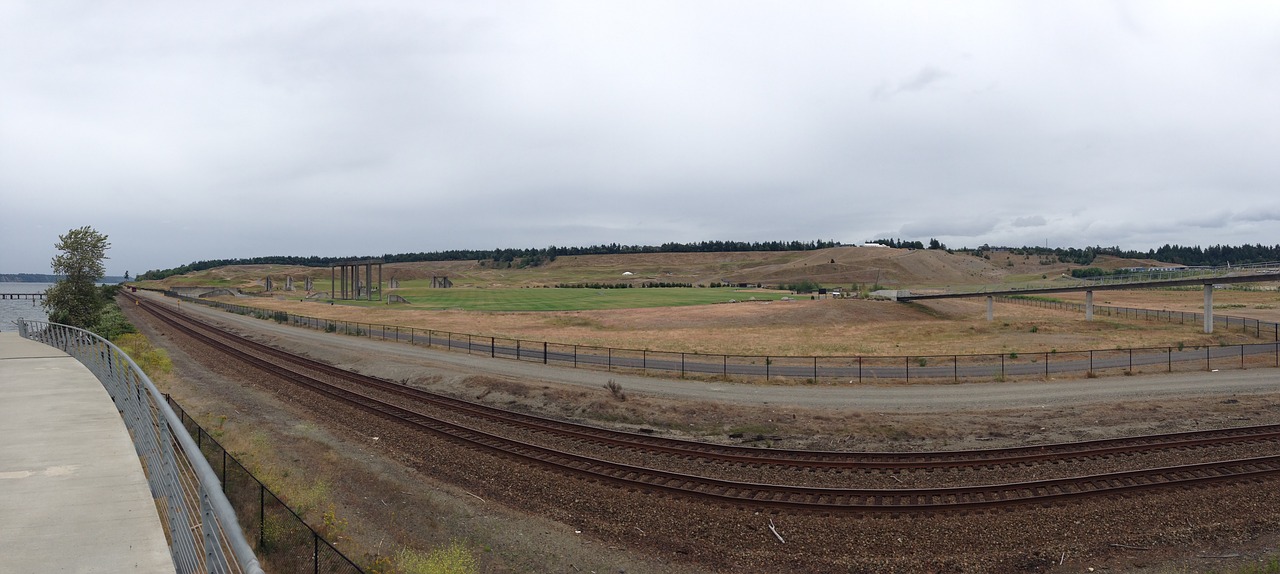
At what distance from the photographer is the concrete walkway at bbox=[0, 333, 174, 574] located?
22.7 feet

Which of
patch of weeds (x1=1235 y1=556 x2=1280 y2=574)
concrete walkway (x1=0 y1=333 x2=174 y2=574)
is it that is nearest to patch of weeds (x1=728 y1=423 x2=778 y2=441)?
patch of weeds (x1=1235 y1=556 x2=1280 y2=574)

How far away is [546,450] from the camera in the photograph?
17656 mm

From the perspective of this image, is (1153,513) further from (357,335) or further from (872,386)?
(357,335)

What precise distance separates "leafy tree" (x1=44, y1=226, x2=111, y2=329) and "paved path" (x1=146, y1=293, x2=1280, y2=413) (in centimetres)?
2224

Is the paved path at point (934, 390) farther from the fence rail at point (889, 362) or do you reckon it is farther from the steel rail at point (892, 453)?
the steel rail at point (892, 453)

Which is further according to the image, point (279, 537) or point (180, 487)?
point (279, 537)

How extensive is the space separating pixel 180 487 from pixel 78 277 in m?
40.9

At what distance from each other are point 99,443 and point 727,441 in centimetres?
1514

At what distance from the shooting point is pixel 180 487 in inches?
277

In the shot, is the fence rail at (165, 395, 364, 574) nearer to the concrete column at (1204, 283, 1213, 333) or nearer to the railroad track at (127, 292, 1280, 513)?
the railroad track at (127, 292, 1280, 513)

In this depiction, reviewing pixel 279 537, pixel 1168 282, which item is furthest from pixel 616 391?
pixel 1168 282

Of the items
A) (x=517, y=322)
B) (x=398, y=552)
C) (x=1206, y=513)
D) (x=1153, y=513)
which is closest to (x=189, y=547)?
(x=398, y=552)

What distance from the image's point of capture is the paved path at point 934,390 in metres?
25.1

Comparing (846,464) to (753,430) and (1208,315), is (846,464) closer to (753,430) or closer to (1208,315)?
(753,430)
